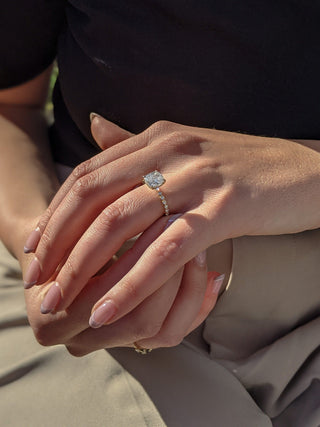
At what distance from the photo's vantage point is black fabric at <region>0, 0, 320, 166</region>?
92 cm

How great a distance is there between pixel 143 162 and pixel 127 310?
0.76 ft

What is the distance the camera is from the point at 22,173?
46.2 inches

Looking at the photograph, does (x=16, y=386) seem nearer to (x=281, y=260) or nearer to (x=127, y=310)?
(x=127, y=310)

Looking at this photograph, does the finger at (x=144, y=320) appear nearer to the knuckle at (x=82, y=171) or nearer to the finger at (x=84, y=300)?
the finger at (x=84, y=300)

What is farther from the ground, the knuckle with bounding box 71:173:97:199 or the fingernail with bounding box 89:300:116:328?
the knuckle with bounding box 71:173:97:199

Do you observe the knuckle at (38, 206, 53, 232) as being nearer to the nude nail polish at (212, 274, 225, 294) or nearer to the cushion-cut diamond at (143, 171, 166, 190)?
the cushion-cut diamond at (143, 171, 166, 190)

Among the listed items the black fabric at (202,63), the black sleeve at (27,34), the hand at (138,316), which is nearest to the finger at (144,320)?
the hand at (138,316)

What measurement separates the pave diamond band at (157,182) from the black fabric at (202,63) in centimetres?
24

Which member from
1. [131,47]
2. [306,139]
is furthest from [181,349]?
[131,47]

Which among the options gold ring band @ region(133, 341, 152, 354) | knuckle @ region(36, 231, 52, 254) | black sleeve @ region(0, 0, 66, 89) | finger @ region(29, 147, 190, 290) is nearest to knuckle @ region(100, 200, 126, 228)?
finger @ region(29, 147, 190, 290)

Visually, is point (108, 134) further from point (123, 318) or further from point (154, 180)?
point (123, 318)

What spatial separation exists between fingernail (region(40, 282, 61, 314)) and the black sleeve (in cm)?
65

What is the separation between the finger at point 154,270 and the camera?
2.47ft

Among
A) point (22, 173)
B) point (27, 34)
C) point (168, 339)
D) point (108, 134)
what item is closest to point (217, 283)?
point (168, 339)
